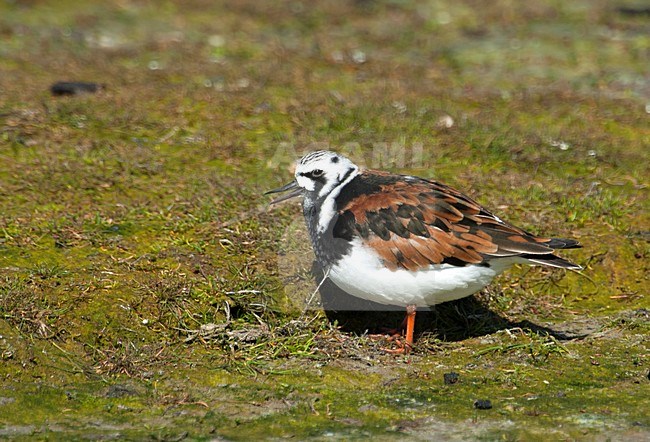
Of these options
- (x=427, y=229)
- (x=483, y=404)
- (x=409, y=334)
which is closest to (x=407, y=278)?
(x=427, y=229)

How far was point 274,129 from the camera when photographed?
381 inches

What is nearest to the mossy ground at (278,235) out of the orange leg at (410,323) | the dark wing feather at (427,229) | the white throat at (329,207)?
the orange leg at (410,323)

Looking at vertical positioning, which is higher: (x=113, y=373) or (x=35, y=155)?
(x=35, y=155)

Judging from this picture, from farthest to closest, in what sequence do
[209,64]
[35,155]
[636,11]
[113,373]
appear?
[636,11] → [209,64] → [35,155] → [113,373]

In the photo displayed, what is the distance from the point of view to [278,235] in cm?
724

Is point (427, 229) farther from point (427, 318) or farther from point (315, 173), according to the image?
point (315, 173)

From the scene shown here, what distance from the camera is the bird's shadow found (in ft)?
21.4

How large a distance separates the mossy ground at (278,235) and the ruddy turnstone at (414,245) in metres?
0.50

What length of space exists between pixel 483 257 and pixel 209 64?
23.6 ft

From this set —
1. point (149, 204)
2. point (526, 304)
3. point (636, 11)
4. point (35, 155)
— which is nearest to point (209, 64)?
point (35, 155)

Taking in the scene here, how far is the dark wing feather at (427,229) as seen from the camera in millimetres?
5926

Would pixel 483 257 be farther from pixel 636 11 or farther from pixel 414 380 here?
pixel 636 11

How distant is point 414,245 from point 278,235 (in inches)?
63.7

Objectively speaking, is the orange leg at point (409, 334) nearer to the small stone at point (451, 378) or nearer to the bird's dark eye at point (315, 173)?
the small stone at point (451, 378)
